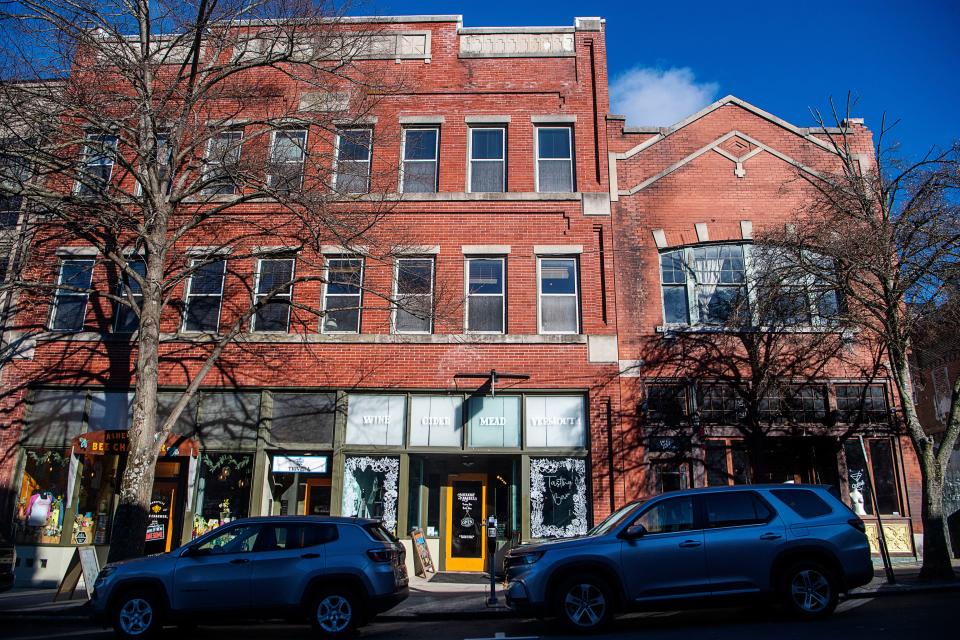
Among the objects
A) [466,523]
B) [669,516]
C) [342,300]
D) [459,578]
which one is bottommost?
[459,578]

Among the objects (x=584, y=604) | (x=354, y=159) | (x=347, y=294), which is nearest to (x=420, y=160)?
(x=354, y=159)

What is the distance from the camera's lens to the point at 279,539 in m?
9.10

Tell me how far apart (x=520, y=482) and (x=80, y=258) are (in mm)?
11633

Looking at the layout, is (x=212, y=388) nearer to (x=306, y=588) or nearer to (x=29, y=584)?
(x=29, y=584)

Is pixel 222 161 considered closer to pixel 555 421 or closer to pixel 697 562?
pixel 555 421

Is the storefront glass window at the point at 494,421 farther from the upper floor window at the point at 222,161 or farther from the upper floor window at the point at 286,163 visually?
the upper floor window at the point at 222,161

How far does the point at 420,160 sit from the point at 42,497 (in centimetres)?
1143

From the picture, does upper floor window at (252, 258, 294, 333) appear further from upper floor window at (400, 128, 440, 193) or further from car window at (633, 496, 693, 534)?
car window at (633, 496, 693, 534)

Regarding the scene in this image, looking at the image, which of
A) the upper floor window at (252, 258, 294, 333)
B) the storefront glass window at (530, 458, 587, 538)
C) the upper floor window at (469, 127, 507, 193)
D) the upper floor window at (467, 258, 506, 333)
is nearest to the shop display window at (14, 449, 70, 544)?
the upper floor window at (252, 258, 294, 333)

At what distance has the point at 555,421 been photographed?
48.4 ft

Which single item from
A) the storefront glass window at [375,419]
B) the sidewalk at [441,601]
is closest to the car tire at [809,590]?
the sidewalk at [441,601]

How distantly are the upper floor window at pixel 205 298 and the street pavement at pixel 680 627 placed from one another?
676cm

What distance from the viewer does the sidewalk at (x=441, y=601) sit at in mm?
10367

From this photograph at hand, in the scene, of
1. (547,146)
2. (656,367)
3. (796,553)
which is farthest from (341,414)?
(796,553)
